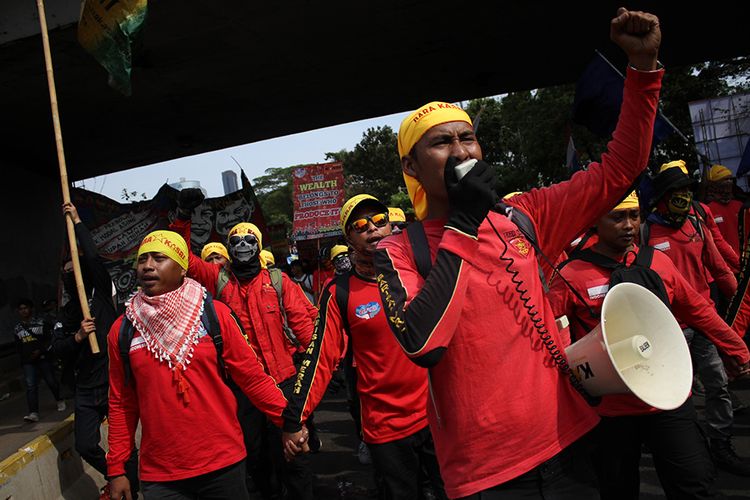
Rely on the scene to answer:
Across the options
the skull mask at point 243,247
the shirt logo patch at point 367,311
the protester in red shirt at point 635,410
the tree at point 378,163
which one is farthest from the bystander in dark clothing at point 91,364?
the tree at point 378,163

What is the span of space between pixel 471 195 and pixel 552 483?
0.95 m

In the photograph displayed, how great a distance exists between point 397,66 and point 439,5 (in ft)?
7.48

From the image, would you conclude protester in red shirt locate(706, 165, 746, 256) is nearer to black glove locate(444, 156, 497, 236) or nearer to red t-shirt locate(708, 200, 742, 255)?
red t-shirt locate(708, 200, 742, 255)

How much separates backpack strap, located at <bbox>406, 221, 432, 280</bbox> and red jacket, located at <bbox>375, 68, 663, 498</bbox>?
1.0 inches

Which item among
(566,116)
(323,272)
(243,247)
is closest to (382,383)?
(243,247)

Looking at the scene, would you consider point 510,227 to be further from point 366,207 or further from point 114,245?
point 114,245

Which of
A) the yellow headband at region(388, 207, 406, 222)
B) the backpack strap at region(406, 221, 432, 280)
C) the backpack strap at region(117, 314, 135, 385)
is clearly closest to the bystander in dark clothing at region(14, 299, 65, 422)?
the yellow headband at region(388, 207, 406, 222)

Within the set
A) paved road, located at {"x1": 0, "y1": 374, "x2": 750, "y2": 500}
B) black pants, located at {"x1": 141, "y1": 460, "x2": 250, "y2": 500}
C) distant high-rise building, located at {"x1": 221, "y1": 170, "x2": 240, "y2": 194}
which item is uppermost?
distant high-rise building, located at {"x1": 221, "y1": 170, "x2": 240, "y2": 194}

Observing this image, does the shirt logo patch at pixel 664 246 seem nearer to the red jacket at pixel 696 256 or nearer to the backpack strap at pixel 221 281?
the red jacket at pixel 696 256

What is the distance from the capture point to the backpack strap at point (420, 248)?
1.96 meters

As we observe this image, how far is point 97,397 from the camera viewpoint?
5109 mm

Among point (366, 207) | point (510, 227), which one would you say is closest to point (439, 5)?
point (366, 207)

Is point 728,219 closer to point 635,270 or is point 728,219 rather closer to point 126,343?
point 635,270

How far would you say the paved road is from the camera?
4629mm
